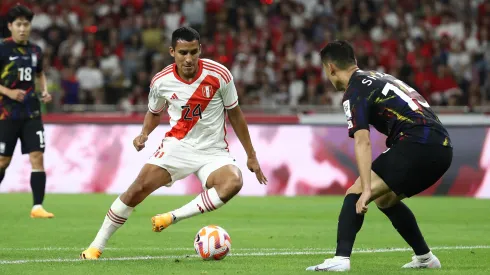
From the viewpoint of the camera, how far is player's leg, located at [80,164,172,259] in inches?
338

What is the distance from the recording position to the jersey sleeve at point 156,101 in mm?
9148

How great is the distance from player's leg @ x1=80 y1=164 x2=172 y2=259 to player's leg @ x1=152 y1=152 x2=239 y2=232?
343mm

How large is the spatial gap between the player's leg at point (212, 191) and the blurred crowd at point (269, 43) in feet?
34.7

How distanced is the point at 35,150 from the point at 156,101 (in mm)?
4063

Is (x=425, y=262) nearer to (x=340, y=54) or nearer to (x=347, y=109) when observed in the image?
(x=347, y=109)

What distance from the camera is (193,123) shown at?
9.15 m

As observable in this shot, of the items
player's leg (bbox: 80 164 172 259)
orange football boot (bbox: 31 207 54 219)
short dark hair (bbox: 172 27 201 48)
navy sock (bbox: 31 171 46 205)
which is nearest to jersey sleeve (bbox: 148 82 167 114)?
short dark hair (bbox: 172 27 201 48)

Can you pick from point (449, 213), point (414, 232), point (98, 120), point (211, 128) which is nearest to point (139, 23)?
point (98, 120)

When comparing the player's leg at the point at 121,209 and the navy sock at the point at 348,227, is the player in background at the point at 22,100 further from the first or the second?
the navy sock at the point at 348,227

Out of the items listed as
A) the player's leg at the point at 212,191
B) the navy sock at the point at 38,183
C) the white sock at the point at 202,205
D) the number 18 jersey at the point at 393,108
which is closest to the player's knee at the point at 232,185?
the player's leg at the point at 212,191

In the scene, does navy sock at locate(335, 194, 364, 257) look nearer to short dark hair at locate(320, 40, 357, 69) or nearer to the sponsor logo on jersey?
the sponsor logo on jersey

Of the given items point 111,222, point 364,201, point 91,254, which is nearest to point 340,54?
point 364,201

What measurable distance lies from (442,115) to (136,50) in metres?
7.56

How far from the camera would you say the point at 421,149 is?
24.7 ft
